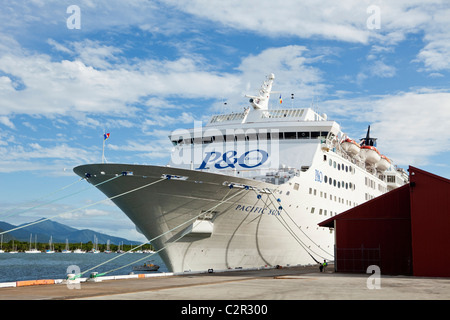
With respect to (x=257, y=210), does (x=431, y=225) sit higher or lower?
lower

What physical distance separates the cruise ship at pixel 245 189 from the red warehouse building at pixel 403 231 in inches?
111

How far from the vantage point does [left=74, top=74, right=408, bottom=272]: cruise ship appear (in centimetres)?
2100

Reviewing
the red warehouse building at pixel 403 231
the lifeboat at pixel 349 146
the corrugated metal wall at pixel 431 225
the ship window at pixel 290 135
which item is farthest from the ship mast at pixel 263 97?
the corrugated metal wall at pixel 431 225

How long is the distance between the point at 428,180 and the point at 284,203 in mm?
6862

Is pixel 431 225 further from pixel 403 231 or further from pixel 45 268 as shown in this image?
pixel 45 268

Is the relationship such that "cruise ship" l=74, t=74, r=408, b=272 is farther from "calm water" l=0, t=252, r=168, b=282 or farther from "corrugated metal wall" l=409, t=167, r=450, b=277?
"corrugated metal wall" l=409, t=167, r=450, b=277

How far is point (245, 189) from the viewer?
21953mm

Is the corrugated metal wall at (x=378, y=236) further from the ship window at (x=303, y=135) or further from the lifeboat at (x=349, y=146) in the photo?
the lifeboat at (x=349, y=146)

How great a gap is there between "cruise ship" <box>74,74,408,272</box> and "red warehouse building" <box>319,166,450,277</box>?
9.23 ft

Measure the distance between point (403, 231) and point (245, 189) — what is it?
8.50m

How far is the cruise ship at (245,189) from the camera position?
21.0 metres

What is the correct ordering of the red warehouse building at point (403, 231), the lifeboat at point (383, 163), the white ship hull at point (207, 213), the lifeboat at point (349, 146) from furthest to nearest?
the lifeboat at point (383, 163) < the lifeboat at point (349, 146) < the red warehouse building at point (403, 231) < the white ship hull at point (207, 213)

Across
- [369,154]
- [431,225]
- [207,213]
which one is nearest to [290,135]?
[207,213]
